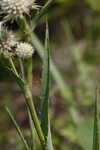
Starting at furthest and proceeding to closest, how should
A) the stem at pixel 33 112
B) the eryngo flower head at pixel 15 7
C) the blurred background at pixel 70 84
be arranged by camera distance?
the blurred background at pixel 70 84, the eryngo flower head at pixel 15 7, the stem at pixel 33 112

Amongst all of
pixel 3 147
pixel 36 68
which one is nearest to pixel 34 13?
pixel 3 147

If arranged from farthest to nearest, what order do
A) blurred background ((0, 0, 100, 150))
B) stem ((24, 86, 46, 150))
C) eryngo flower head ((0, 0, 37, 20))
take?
blurred background ((0, 0, 100, 150))
eryngo flower head ((0, 0, 37, 20))
stem ((24, 86, 46, 150))

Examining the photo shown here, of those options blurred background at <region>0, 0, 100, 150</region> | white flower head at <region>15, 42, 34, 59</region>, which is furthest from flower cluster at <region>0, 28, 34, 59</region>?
blurred background at <region>0, 0, 100, 150</region>

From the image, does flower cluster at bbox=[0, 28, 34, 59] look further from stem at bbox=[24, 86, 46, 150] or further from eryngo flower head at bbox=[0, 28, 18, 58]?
stem at bbox=[24, 86, 46, 150]

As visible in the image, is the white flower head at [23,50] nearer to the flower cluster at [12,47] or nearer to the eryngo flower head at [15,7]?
the flower cluster at [12,47]

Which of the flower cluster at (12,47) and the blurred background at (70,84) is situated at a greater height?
the flower cluster at (12,47)

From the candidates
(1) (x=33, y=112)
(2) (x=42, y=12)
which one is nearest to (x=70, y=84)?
(2) (x=42, y=12)

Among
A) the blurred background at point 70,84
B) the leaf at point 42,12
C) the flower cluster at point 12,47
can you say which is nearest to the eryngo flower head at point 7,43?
the flower cluster at point 12,47

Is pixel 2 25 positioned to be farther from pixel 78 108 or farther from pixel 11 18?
pixel 78 108
